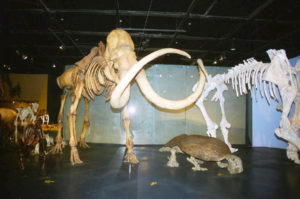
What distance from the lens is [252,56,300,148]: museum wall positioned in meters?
7.00

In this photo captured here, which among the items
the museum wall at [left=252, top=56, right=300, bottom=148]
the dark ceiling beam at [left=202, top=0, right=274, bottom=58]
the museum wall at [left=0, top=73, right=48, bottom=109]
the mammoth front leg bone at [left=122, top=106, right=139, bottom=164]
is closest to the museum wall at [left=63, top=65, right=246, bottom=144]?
the museum wall at [left=252, top=56, right=300, bottom=148]

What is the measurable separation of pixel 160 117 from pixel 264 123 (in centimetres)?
415

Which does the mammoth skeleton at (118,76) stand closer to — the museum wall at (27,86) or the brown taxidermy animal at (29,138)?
the brown taxidermy animal at (29,138)

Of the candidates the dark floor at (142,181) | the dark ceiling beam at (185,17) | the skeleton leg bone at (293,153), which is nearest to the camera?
the dark floor at (142,181)

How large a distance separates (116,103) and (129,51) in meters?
1.15

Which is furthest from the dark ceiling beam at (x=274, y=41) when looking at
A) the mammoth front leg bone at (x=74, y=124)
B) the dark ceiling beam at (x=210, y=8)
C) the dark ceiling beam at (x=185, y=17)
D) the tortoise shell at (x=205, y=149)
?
the mammoth front leg bone at (x=74, y=124)

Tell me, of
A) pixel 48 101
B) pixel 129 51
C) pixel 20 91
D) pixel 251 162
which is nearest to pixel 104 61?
pixel 129 51

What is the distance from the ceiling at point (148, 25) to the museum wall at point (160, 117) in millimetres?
1480

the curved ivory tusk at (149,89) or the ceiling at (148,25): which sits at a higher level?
the ceiling at (148,25)

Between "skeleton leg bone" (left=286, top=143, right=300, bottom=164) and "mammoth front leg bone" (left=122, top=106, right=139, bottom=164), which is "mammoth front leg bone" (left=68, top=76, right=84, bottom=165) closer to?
"mammoth front leg bone" (left=122, top=106, right=139, bottom=164)

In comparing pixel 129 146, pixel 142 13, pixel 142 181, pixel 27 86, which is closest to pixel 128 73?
pixel 142 181

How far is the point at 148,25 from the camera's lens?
22.1 ft

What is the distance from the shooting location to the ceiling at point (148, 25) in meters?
5.49

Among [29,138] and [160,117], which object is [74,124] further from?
[160,117]
